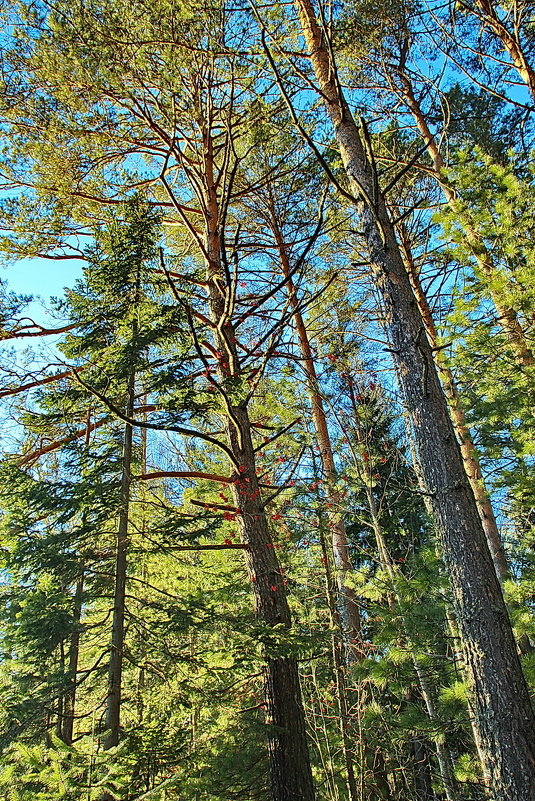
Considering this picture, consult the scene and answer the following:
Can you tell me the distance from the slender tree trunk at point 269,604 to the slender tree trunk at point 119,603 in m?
0.88

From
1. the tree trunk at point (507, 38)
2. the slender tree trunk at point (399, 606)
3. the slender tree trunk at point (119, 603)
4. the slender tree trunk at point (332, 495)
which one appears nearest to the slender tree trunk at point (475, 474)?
the slender tree trunk at point (399, 606)

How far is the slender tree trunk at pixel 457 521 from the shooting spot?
2.43m

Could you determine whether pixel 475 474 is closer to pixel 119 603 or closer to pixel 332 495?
pixel 332 495

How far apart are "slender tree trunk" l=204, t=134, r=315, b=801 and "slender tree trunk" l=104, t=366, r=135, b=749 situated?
0.88 m

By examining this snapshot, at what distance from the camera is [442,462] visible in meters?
3.04

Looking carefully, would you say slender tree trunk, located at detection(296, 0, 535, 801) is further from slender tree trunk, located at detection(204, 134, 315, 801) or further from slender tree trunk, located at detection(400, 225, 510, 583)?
slender tree trunk, located at detection(400, 225, 510, 583)

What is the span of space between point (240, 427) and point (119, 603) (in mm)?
1762

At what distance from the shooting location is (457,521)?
2.89 metres

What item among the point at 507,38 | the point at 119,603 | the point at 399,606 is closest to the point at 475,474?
the point at 399,606

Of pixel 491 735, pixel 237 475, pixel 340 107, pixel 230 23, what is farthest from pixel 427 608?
pixel 230 23

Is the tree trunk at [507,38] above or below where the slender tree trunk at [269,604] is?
above

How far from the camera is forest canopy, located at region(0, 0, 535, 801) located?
322 centimetres

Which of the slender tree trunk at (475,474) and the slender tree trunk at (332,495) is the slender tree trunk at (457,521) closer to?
the slender tree trunk at (332,495)

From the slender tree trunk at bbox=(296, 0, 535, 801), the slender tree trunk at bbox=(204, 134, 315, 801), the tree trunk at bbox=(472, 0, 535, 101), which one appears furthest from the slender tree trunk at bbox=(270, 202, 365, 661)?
the tree trunk at bbox=(472, 0, 535, 101)
